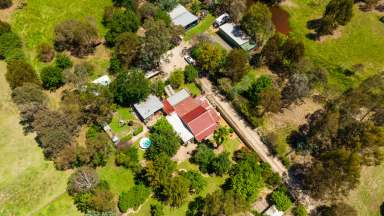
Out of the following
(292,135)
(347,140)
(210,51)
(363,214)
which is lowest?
(363,214)

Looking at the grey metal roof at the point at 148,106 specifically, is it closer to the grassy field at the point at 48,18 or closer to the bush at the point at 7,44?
the grassy field at the point at 48,18

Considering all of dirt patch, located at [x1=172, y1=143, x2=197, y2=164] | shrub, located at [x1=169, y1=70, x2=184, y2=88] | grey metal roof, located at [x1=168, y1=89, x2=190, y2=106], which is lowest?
dirt patch, located at [x1=172, y1=143, x2=197, y2=164]

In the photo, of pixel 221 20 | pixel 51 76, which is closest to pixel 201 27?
pixel 221 20

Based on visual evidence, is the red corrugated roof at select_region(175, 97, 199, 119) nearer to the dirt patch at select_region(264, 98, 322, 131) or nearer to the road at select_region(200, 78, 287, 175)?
the road at select_region(200, 78, 287, 175)

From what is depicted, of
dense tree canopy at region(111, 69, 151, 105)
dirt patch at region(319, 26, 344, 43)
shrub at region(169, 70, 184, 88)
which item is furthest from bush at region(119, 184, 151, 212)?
dirt patch at region(319, 26, 344, 43)

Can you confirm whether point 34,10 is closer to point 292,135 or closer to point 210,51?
point 210,51

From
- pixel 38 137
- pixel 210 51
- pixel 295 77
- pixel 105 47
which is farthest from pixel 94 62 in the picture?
pixel 295 77

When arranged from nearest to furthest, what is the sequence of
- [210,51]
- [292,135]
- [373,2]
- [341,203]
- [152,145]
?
1. [341,203]
2. [152,145]
3. [292,135]
4. [210,51]
5. [373,2]
